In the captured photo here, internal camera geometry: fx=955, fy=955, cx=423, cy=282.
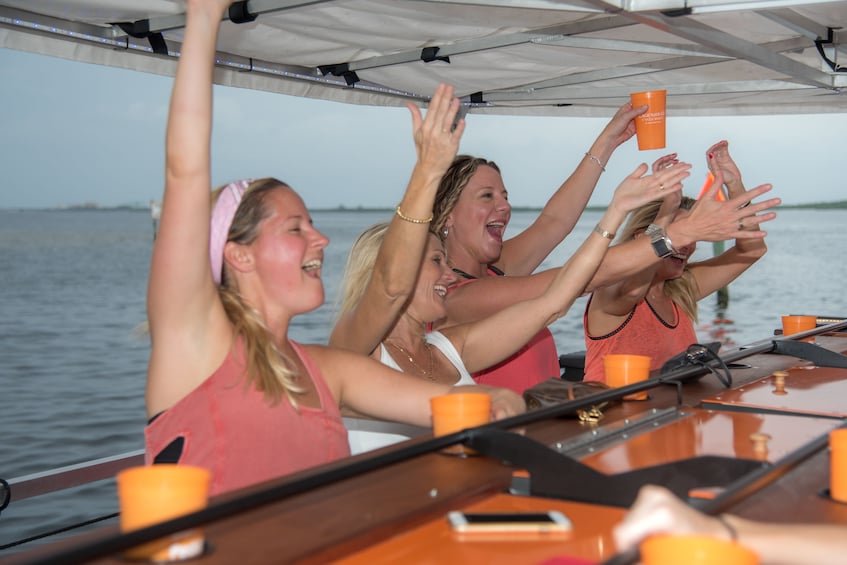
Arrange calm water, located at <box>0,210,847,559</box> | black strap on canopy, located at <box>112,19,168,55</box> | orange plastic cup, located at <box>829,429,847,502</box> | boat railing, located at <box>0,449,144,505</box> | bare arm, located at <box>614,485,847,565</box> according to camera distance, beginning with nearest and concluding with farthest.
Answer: bare arm, located at <box>614,485,847,565</box>
orange plastic cup, located at <box>829,429,847,502</box>
boat railing, located at <box>0,449,144,505</box>
black strap on canopy, located at <box>112,19,168,55</box>
calm water, located at <box>0,210,847,559</box>

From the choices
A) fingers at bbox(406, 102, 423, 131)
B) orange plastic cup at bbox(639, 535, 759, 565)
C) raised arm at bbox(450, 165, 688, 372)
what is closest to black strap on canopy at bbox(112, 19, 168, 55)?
fingers at bbox(406, 102, 423, 131)

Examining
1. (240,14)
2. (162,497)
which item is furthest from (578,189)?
(162,497)

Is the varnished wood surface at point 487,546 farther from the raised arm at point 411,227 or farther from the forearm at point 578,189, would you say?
the forearm at point 578,189

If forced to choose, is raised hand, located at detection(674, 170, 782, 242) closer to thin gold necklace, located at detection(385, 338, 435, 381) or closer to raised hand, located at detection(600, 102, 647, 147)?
raised hand, located at detection(600, 102, 647, 147)

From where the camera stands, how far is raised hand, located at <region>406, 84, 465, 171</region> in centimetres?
231

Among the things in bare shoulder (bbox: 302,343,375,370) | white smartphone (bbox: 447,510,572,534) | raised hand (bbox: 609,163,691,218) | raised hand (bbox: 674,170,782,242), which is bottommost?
white smartphone (bbox: 447,510,572,534)

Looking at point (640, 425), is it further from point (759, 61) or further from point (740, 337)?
point (740, 337)

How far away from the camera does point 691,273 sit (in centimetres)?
424

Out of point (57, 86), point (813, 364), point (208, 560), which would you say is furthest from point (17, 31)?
point (57, 86)

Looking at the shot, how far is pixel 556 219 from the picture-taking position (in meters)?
3.87

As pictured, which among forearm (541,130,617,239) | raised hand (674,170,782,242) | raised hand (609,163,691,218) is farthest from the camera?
forearm (541,130,617,239)

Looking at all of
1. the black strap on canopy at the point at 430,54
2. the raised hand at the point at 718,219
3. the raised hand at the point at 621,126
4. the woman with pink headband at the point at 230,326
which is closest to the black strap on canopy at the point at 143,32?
the black strap on canopy at the point at 430,54

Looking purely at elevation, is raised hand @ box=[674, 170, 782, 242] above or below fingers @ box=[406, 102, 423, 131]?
below

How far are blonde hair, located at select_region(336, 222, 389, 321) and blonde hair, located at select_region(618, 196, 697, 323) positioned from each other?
143 cm
